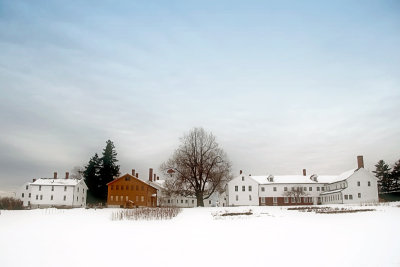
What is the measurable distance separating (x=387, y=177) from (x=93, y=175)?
253 feet

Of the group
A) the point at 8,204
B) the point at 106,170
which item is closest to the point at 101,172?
the point at 106,170

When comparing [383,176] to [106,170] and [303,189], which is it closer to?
[303,189]

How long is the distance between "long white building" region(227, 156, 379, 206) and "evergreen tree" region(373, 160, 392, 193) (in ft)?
48.7

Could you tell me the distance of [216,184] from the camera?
192ft

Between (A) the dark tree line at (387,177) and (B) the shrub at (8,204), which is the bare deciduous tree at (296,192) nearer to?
(A) the dark tree line at (387,177)

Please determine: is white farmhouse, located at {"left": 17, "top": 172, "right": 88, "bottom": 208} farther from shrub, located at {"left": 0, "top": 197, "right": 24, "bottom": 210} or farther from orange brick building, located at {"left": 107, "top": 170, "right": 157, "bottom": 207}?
shrub, located at {"left": 0, "top": 197, "right": 24, "bottom": 210}

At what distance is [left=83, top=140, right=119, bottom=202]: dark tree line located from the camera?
8281 cm

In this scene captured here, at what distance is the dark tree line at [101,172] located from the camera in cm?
8281

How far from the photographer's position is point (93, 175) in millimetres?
83938

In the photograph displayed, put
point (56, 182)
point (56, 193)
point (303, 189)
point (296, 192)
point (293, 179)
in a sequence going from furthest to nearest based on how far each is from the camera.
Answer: point (56, 182)
point (56, 193)
point (293, 179)
point (303, 189)
point (296, 192)

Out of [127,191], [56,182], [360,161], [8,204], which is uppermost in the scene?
[360,161]

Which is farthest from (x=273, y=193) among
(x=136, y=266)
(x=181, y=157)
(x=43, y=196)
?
(x=136, y=266)

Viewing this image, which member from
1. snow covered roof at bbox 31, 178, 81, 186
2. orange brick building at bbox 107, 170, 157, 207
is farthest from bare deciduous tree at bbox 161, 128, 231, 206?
snow covered roof at bbox 31, 178, 81, 186

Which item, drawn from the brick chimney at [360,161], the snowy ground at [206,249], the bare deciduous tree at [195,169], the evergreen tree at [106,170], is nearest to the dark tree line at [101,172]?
the evergreen tree at [106,170]
